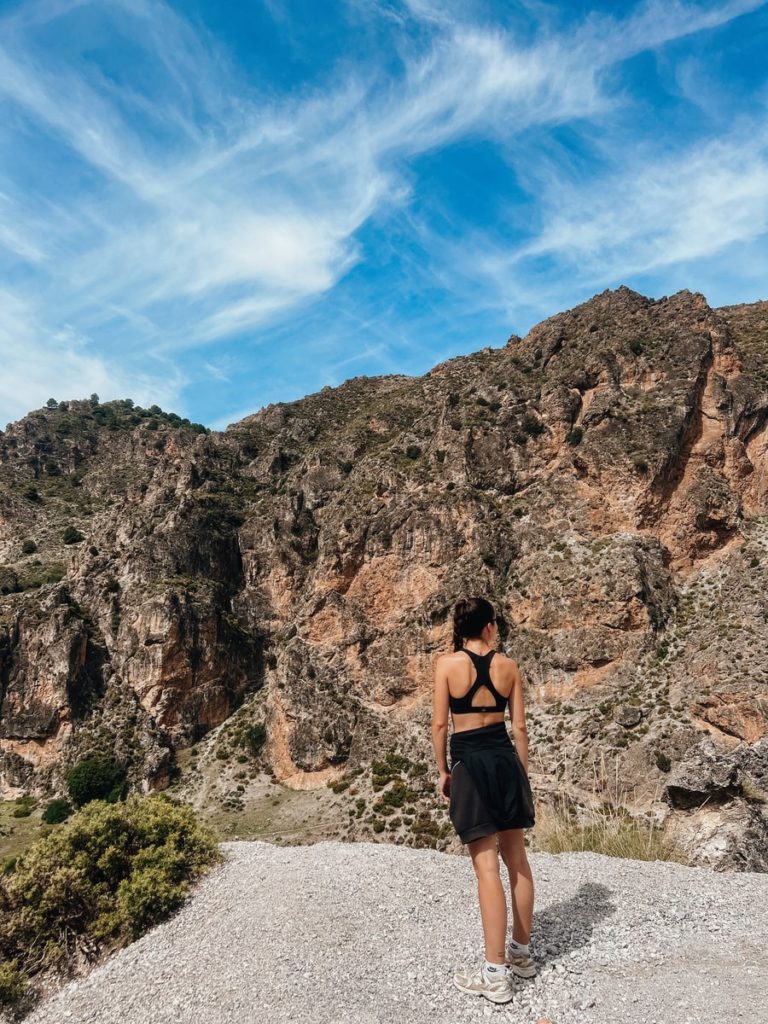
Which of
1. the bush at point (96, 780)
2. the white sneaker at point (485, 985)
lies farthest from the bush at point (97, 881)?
the bush at point (96, 780)

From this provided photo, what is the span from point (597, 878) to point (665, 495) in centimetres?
5361

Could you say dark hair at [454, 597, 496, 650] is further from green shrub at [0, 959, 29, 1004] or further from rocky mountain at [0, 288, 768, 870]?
rocky mountain at [0, 288, 768, 870]

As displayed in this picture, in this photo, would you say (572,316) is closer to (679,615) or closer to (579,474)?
(579,474)

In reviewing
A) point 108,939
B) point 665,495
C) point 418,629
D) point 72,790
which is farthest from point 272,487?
point 108,939

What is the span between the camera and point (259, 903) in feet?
26.3

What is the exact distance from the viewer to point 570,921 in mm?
6691

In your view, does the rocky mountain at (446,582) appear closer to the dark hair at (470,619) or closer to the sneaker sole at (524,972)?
the sneaker sole at (524,972)

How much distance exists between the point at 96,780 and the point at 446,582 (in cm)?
3956

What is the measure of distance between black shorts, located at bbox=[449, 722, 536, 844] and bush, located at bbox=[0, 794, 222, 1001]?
5.71m

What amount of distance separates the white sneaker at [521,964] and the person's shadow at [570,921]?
0.37 m

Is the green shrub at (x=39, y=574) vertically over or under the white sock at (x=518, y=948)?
over

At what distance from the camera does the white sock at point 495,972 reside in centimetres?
507

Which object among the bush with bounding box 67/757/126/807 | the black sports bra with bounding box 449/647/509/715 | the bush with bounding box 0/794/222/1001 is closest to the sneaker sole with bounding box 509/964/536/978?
the black sports bra with bounding box 449/647/509/715

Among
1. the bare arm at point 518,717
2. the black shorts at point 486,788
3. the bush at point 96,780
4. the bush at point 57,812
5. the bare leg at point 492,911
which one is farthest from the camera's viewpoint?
the bush at point 96,780
